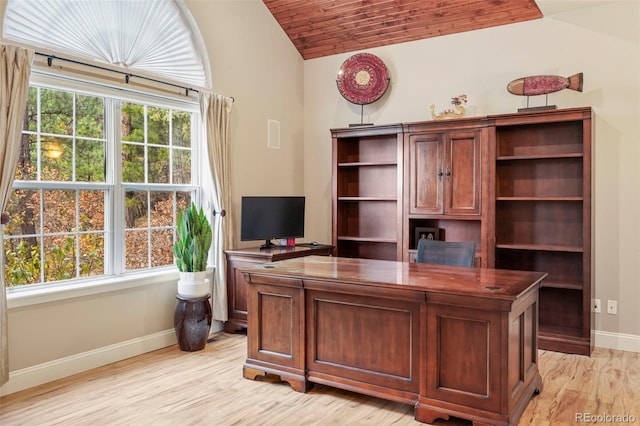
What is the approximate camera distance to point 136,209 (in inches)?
164

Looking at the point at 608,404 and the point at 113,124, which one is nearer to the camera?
the point at 608,404

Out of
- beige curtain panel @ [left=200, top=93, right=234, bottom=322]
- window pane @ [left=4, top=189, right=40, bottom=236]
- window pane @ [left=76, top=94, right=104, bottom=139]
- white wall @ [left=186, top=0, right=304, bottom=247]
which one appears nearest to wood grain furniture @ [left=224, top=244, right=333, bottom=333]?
beige curtain panel @ [left=200, top=93, right=234, bottom=322]

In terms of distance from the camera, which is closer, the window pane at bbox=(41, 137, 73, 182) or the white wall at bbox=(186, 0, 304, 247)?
the window pane at bbox=(41, 137, 73, 182)

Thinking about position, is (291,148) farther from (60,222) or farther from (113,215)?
(60,222)

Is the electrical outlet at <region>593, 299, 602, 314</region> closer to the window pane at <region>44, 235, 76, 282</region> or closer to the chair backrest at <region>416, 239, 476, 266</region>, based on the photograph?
the chair backrest at <region>416, 239, 476, 266</region>

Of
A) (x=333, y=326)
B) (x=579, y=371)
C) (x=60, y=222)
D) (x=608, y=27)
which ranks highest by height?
(x=608, y=27)

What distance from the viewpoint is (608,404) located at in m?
3.02

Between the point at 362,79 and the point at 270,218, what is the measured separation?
1832 millimetres

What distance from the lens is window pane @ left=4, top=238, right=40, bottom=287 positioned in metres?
3.37

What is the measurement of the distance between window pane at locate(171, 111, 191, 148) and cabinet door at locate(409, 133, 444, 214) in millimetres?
2117

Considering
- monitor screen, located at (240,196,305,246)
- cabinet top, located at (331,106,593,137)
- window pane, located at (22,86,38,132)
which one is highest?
cabinet top, located at (331,106,593,137)

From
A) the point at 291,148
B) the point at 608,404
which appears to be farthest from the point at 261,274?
the point at 291,148

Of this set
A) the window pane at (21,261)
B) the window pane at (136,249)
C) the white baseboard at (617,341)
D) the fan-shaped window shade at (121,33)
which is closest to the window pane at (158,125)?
the fan-shaped window shade at (121,33)

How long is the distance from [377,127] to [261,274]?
2.32 metres
